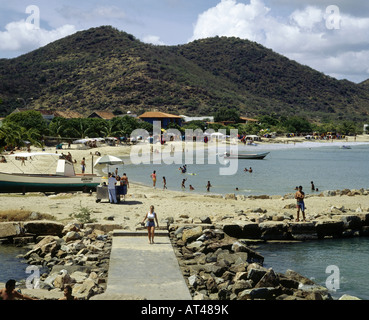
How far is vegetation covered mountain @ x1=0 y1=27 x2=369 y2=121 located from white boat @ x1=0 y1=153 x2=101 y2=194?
265 ft

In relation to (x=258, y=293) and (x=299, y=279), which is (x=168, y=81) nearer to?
(x=299, y=279)

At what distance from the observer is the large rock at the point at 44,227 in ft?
52.2

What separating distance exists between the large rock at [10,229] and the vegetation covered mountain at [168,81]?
89908mm

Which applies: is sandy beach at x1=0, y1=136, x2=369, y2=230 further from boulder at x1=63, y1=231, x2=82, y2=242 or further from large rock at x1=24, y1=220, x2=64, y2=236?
boulder at x1=63, y1=231, x2=82, y2=242

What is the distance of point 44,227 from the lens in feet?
52.3

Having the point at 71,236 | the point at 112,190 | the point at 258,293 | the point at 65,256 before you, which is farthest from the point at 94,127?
the point at 258,293

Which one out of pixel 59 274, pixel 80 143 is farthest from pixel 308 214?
pixel 80 143

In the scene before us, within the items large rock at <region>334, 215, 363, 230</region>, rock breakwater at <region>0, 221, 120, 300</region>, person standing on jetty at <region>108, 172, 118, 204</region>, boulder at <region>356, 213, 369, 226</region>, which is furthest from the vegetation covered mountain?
rock breakwater at <region>0, 221, 120, 300</region>

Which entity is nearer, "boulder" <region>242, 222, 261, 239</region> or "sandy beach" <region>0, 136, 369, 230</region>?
"boulder" <region>242, 222, 261, 239</region>

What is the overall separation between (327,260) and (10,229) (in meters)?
10.4

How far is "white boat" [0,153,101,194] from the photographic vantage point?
24188mm

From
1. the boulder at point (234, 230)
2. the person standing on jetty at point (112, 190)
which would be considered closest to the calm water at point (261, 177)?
the person standing on jetty at point (112, 190)

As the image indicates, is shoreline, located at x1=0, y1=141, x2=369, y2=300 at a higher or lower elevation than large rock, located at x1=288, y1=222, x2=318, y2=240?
higher

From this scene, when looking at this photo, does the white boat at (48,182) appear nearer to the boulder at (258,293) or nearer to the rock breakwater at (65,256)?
the rock breakwater at (65,256)
